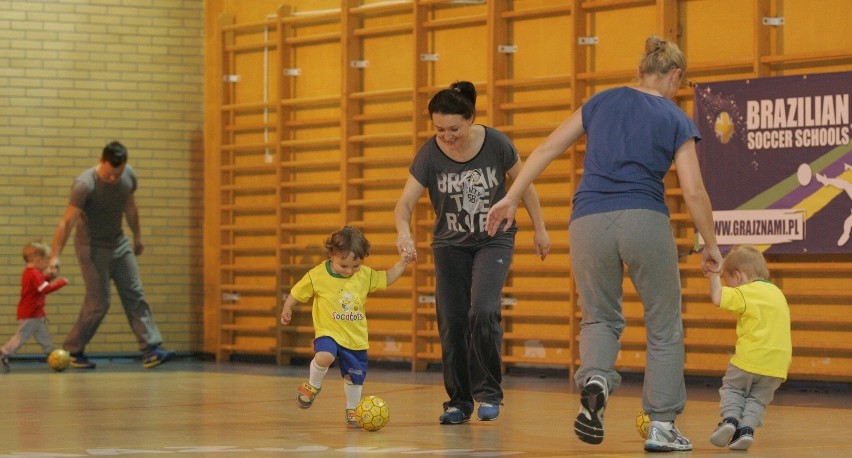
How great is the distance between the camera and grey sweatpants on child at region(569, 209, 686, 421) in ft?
18.3

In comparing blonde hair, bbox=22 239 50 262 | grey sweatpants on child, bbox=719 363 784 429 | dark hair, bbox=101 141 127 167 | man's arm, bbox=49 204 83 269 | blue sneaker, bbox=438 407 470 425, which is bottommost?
blue sneaker, bbox=438 407 470 425

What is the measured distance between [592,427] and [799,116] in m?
5.13

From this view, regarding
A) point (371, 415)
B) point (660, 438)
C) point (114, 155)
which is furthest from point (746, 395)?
point (114, 155)

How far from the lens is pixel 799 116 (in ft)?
32.4

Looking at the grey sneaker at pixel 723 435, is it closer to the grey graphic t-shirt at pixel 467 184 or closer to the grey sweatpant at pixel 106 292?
the grey graphic t-shirt at pixel 467 184

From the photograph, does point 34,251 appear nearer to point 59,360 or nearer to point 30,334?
point 30,334

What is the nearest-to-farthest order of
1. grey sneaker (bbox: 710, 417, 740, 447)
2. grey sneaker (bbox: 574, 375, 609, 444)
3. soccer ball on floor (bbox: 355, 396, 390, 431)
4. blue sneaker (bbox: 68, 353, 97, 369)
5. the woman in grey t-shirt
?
1. grey sneaker (bbox: 574, 375, 609, 444)
2. grey sneaker (bbox: 710, 417, 740, 447)
3. soccer ball on floor (bbox: 355, 396, 390, 431)
4. the woman in grey t-shirt
5. blue sneaker (bbox: 68, 353, 97, 369)

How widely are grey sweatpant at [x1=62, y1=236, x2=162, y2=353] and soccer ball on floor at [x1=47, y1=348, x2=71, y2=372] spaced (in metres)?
0.42

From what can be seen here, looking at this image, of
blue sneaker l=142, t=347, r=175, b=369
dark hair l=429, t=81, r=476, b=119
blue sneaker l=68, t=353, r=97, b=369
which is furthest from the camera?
blue sneaker l=142, t=347, r=175, b=369

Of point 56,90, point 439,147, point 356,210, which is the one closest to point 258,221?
point 356,210

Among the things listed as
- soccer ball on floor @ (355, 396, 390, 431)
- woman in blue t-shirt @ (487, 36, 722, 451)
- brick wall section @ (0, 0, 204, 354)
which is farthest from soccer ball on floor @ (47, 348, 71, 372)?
woman in blue t-shirt @ (487, 36, 722, 451)

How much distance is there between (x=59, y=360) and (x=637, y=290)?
24.1ft

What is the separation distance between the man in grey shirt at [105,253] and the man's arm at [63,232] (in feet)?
0.06

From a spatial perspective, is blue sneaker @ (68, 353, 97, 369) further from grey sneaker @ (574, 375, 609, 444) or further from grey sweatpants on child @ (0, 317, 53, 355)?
grey sneaker @ (574, 375, 609, 444)
